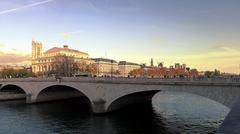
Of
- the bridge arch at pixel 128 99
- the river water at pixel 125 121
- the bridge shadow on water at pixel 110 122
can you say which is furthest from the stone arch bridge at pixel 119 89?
the river water at pixel 125 121

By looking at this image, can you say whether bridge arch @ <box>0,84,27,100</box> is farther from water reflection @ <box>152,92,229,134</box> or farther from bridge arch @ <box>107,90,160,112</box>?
water reflection @ <box>152,92,229,134</box>

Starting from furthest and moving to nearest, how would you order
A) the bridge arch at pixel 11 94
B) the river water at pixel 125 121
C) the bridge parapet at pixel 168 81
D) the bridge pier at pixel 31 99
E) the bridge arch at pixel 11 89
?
the bridge arch at pixel 11 89 < the bridge arch at pixel 11 94 < the bridge pier at pixel 31 99 < the river water at pixel 125 121 < the bridge parapet at pixel 168 81

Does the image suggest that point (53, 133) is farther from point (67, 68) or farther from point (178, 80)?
point (67, 68)

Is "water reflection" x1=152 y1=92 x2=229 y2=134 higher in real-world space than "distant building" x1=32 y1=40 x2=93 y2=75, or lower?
lower

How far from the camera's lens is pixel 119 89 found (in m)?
44.6

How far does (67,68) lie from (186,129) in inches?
3624

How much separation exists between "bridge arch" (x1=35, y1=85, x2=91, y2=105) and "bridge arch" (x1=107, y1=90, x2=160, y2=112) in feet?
39.6

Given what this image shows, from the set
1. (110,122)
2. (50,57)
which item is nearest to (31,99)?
(110,122)

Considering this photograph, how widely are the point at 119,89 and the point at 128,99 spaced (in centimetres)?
652

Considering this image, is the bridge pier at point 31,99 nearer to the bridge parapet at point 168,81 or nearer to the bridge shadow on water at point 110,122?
the bridge parapet at point 168,81

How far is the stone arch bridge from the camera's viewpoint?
33125 mm

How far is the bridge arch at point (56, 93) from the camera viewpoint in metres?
63.4

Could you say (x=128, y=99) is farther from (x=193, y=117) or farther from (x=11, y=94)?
(x=11, y=94)

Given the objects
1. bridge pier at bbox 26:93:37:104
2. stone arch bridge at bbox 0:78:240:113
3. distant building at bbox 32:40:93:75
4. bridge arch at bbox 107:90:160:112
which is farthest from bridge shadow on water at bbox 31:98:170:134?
distant building at bbox 32:40:93:75
